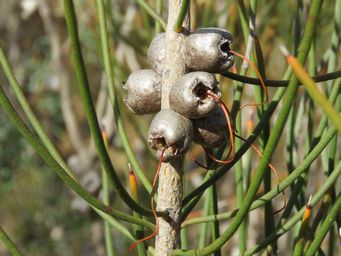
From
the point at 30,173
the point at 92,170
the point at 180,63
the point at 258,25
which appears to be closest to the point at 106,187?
the point at 180,63

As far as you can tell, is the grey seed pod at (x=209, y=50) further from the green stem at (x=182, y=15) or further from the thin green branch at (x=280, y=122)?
the thin green branch at (x=280, y=122)

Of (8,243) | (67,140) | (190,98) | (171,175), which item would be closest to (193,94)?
(190,98)

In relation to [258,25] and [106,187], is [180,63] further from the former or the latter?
[258,25]

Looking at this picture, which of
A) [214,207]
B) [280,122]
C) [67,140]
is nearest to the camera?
[280,122]

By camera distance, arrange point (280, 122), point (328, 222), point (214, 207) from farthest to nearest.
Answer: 1. point (214, 207)
2. point (328, 222)
3. point (280, 122)

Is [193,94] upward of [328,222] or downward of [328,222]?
upward

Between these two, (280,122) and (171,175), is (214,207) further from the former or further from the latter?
(280,122)

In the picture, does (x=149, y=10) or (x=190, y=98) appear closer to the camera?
(x=190, y=98)

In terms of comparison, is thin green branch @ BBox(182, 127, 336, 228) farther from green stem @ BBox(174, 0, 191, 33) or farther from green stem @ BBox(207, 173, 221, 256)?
green stem @ BBox(174, 0, 191, 33)
